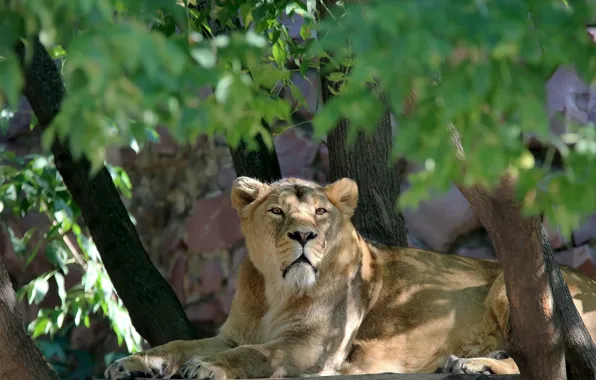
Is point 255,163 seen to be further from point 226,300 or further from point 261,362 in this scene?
point 226,300

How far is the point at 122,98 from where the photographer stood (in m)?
2.28

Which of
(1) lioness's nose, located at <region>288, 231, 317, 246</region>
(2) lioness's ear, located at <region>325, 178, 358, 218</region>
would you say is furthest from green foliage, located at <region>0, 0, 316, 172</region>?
(2) lioness's ear, located at <region>325, 178, 358, 218</region>

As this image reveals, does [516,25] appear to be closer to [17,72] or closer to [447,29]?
[447,29]

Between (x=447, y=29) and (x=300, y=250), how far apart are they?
154 inches

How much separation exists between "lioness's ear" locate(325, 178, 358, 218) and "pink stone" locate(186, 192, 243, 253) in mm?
4257

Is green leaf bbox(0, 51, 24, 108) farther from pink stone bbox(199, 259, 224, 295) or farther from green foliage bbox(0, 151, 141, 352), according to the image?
pink stone bbox(199, 259, 224, 295)

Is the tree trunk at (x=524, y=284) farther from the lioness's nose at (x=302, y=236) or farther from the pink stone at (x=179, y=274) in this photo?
the pink stone at (x=179, y=274)

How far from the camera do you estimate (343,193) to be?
257 inches

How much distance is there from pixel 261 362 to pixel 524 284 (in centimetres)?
207

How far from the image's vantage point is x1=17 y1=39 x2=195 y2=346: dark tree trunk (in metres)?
6.95

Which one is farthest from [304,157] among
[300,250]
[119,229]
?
[300,250]

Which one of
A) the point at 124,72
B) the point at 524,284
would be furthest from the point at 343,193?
the point at 124,72

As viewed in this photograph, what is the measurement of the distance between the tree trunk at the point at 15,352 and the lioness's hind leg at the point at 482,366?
2.32 m

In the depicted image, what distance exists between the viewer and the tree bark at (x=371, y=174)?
7.18m
